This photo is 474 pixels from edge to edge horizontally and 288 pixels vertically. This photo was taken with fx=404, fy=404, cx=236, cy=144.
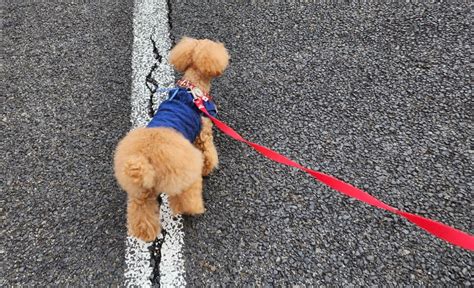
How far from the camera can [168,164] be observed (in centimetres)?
206

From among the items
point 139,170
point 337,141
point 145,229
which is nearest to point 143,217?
point 145,229

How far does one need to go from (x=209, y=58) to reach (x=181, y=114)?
461 mm

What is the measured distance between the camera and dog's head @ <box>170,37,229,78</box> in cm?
263

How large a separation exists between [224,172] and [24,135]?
59.6 inches

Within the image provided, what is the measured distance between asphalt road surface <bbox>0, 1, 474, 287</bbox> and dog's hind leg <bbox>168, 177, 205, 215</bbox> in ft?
0.26

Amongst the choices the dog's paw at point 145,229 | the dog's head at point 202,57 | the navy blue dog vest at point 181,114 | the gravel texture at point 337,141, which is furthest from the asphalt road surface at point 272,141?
the dog's head at point 202,57

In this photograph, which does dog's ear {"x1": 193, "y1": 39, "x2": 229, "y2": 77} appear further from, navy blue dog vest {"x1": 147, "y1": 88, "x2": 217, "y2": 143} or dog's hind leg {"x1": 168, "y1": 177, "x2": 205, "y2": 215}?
dog's hind leg {"x1": 168, "y1": 177, "x2": 205, "y2": 215}

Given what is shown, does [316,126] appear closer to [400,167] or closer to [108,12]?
[400,167]

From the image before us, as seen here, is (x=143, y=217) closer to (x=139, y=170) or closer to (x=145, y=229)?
(x=145, y=229)

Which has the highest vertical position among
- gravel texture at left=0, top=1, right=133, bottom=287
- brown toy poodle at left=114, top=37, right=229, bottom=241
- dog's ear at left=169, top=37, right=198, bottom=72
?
dog's ear at left=169, top=37, right=198, bottom=72

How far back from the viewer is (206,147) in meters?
2.63

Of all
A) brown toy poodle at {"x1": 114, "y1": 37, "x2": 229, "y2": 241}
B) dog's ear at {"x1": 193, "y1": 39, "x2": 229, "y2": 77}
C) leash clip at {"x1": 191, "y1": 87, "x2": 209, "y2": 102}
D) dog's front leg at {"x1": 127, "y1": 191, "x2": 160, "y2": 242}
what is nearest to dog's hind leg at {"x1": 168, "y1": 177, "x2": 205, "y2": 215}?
brown toy poodle at {"x1": 114, "y1": 37, "x2": 229, "y2": 241}

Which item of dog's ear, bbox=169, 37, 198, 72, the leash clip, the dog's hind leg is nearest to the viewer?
the dog's hind leg

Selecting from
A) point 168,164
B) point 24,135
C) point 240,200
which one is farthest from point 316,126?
point 24,135
